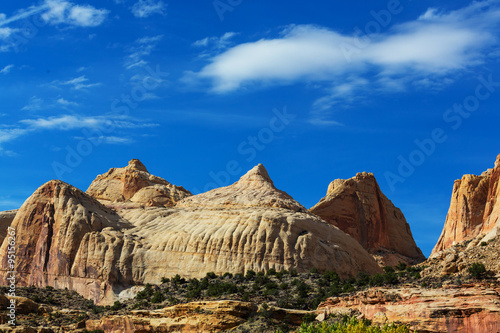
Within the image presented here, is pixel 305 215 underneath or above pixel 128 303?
above

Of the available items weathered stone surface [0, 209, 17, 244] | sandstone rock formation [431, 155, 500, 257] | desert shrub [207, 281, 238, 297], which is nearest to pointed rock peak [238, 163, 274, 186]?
sandstone rock formation [431, 155, 500, 257]

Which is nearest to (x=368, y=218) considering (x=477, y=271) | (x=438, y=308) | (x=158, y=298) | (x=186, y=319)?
(x=158, y=298)

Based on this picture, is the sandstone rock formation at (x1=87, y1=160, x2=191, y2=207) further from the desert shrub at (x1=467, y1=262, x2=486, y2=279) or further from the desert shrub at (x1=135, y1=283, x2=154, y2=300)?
the desert shrub at (x1=467, y1=262, x2=486, y2=279)

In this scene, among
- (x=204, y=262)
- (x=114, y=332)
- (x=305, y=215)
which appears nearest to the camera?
(x=114, y=332)

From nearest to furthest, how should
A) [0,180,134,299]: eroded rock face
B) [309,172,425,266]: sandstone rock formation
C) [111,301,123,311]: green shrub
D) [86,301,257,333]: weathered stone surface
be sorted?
[86,301,257,333]: weathered stone surface
[111,301,123,311]: green shrub
[0,180,134,299]: eroded rock face
[309,172,425,266]: sandstone rock formation

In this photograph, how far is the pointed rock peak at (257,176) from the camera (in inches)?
5551

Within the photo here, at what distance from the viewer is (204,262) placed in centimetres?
11450

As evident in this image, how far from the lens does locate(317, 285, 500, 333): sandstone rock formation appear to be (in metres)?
67.3

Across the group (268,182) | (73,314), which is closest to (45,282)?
(73,314)

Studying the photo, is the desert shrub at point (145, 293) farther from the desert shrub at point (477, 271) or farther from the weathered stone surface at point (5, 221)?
the weathered stone surface at point (5, 221)

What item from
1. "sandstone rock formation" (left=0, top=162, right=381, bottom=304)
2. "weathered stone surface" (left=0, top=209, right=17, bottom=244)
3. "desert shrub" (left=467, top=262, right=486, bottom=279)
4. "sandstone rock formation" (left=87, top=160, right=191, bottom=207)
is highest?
"sandstone rock formation" (left=87, top=160, right=191, bottom=207)

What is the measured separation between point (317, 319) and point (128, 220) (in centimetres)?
5904

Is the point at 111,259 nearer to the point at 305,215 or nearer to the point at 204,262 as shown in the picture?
the point at 204,262

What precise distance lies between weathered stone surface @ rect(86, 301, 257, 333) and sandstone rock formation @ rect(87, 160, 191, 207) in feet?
230
